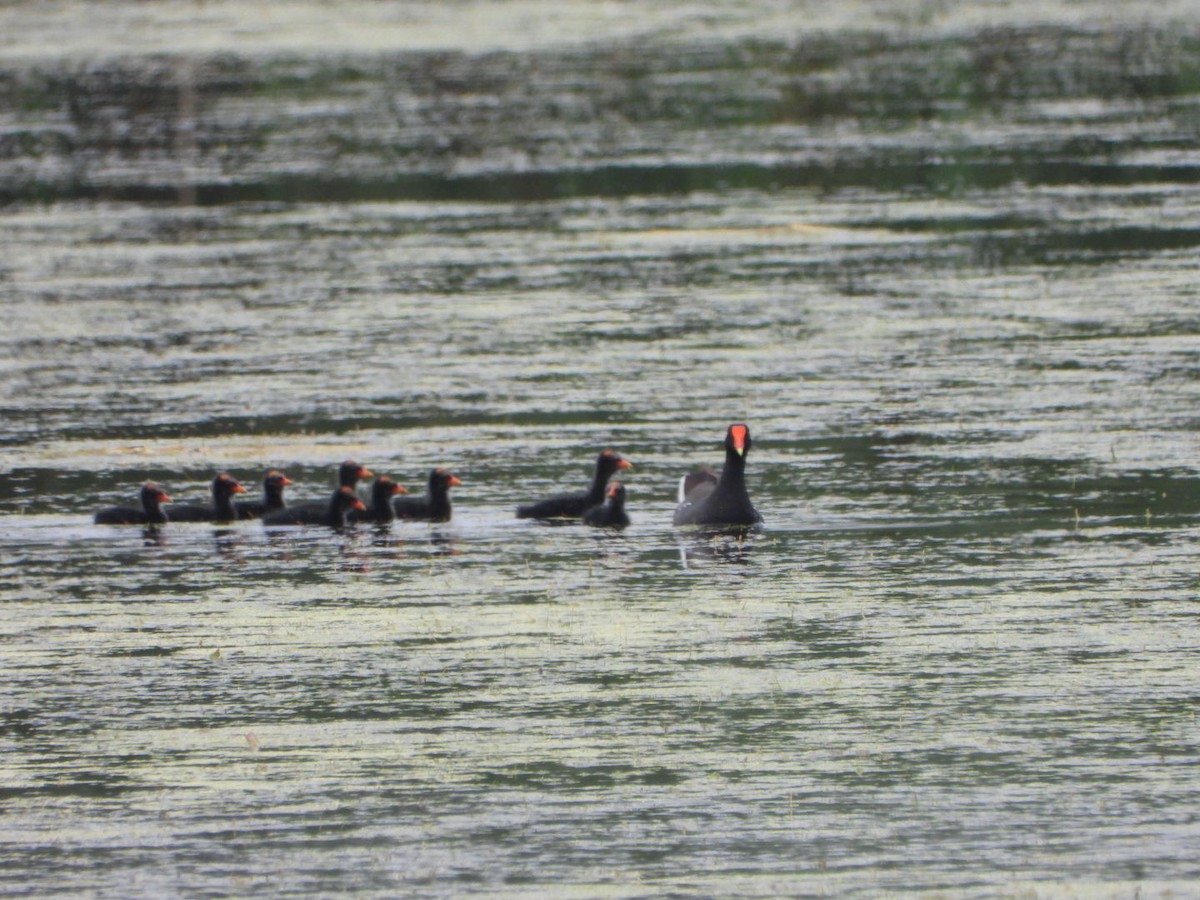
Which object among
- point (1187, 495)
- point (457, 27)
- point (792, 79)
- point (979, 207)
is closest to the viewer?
point (1187, 495)

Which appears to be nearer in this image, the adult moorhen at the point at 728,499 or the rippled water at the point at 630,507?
the rippled water at the point at 630,507

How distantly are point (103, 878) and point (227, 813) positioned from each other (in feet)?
2.47

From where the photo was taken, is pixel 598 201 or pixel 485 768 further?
pixel 598 201

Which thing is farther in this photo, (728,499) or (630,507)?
(630,507)

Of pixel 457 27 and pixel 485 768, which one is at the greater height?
pixel 457 27

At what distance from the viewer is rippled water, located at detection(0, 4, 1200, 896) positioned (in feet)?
29.7

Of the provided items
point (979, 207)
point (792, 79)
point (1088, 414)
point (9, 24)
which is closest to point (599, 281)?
point (979, 207)

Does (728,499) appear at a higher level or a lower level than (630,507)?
Answer: higher

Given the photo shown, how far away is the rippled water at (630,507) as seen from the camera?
905 centimetres

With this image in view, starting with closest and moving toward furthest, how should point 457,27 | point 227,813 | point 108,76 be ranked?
point 227,813, point 108,76, point 457,27

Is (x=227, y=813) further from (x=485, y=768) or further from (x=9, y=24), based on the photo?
(x=9, y=24)

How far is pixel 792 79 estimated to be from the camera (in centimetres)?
4059

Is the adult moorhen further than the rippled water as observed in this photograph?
Yes

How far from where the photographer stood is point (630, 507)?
15109mm
